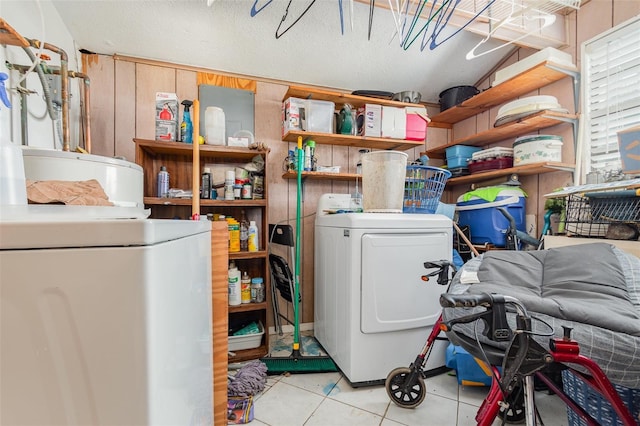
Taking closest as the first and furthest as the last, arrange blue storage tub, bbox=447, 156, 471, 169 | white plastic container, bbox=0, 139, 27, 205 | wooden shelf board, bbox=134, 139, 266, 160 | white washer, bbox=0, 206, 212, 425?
1. white washer, bbox=0, 206, 212, 425
2. white plastic container, bbox=0, 139, 27, 205
3. wooden shelf board, bbox=134, 139, 266, 160
4. blue storage tub, bbox=447, 156, 471, 169

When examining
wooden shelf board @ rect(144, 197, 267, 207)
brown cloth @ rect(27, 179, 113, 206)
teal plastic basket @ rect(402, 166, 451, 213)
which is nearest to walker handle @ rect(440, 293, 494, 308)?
brown cloth @ rect(27, 179, 113, 206)

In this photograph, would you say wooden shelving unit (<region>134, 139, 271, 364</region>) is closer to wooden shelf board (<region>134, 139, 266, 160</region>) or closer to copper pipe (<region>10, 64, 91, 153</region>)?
wooden shelf board (<region>134, 139, 266, 160</region>)

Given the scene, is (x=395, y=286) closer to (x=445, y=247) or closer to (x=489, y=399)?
(x=445, y=247)

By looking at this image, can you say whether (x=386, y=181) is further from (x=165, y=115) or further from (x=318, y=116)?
(x=165, y=115)

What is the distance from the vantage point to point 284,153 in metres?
2.31

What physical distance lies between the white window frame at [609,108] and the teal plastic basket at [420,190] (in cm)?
87

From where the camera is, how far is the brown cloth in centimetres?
58

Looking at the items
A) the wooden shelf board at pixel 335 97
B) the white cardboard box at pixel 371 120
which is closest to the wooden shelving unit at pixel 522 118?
the wooden shelf board at pixel 335 97

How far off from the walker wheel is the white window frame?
5.14 feet

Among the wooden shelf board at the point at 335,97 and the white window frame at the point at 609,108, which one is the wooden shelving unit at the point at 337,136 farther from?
the white window frame at the point at 609,108

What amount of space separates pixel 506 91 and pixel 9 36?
8.86 ft

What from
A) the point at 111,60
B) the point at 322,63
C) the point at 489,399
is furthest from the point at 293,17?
the point at 489,399

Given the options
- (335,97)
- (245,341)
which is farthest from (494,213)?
(245,341)

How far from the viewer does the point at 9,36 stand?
0.91 m
